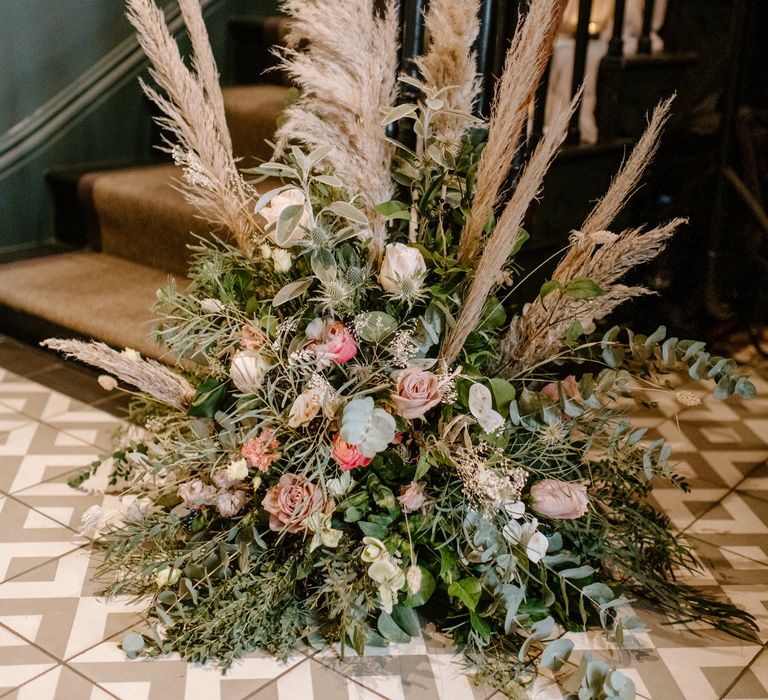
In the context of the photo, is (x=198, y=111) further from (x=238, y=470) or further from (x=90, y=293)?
(x=90, y=293)

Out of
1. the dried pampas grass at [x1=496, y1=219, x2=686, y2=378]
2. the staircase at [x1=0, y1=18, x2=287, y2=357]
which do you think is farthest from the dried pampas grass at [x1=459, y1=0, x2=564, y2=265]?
the staircase at [x1=0, y1=18, x2=287, y2=357]

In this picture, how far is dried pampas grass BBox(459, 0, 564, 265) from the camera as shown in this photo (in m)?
1.36

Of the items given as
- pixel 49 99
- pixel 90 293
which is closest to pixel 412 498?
pixel 90 293

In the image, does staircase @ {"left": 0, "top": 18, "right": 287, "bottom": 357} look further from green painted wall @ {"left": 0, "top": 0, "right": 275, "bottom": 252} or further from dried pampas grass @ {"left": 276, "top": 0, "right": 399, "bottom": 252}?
dried pampas grass @ {"left": 276, "top": 0, "right": 399, "bottom": 252}

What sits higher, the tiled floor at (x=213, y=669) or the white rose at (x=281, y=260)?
the white rose at (x=281, y=260)

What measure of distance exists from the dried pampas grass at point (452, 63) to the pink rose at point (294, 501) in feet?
2.11

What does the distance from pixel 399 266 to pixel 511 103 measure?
32 centimetres

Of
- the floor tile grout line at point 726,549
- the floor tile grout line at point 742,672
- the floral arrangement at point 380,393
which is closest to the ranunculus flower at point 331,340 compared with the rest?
the floral arrangement at point 380,393

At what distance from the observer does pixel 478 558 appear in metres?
1.62

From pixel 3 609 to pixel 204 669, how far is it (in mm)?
419

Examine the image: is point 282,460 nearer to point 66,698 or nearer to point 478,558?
point 478,558

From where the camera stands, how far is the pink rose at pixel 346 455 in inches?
60.2

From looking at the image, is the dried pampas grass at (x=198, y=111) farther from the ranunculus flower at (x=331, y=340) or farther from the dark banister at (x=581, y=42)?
the dark banister at (x=581, y=42)

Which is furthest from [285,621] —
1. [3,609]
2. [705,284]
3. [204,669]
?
[705,284]
